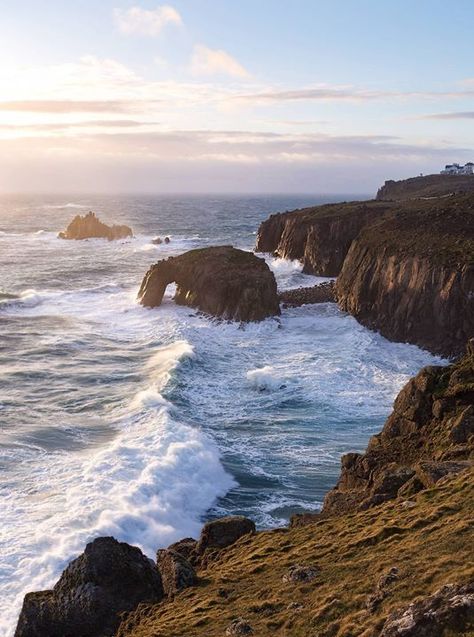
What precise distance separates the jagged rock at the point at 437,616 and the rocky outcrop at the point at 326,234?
73208 mm

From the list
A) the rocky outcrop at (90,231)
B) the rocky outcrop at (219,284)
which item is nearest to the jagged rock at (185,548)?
the rocky outcrop at (219,284)

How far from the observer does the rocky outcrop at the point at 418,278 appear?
52.5 m

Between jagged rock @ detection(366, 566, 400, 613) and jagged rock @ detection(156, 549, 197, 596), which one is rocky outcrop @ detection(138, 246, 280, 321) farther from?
jagged rock @ detection(366, 566, 400, 613)

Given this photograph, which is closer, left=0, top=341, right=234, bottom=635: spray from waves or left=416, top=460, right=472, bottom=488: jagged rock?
left=416, top=460, right=472, bottom=488: jagged rock

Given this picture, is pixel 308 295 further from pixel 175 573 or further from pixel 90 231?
pixel 90 231

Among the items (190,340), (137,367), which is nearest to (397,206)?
(190,340)

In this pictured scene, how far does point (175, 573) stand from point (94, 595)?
2341mm

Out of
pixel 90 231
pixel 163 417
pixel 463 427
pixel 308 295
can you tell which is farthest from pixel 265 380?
pixel 90 231

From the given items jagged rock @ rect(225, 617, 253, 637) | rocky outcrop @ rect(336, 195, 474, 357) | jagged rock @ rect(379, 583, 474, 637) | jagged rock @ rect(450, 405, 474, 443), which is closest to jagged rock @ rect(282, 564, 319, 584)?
jagged rock @ rect(225, 617, 253, 637)

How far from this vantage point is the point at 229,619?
50.1 feet

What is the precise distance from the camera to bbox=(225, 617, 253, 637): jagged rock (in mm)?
14406

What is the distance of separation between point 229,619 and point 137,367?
34914 mm

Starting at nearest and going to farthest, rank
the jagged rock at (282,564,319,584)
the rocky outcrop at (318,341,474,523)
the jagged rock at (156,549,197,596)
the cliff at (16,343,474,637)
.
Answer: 1. the cliff at (16,343,474,637)
2. the jagged rock at (282,564,319,584)
3. the jagged rock at (156,549,197,596)
4. the rocky outcrop at (318,341,474,523)

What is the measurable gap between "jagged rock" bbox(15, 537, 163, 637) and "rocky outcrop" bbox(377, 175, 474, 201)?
107538 millimetres
